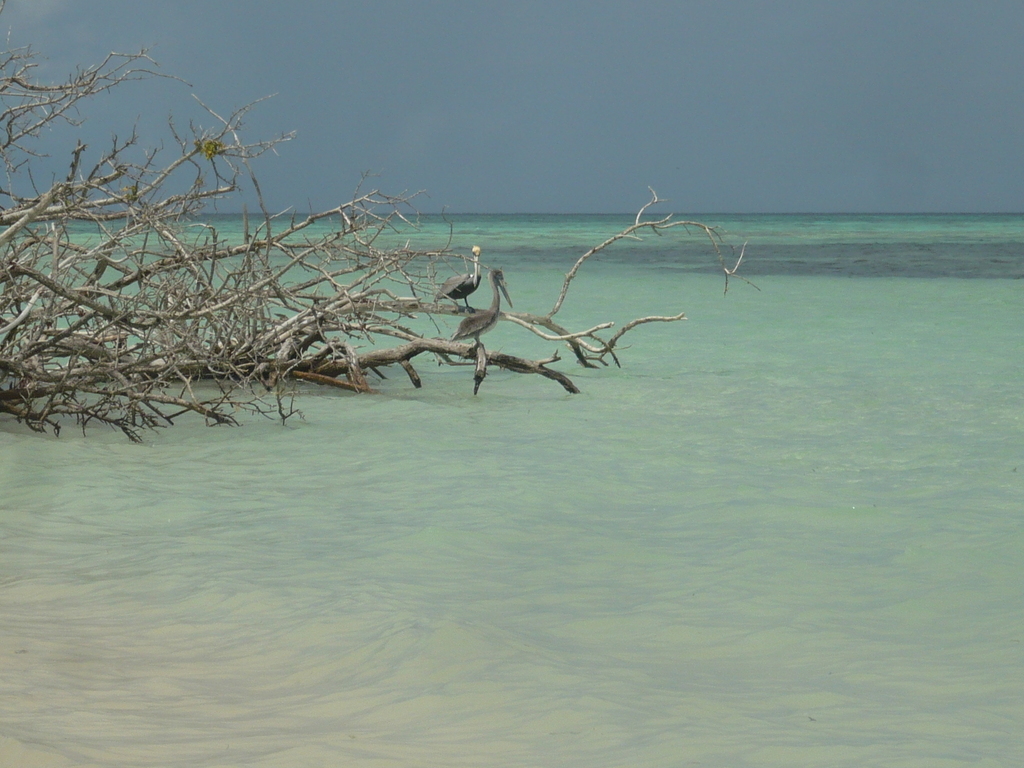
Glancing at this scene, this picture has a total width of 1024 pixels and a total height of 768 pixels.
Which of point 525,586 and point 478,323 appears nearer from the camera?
point 525,586

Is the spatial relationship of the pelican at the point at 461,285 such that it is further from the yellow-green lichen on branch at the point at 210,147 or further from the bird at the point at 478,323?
the yellow-green lichen on branch at the point at 210,147

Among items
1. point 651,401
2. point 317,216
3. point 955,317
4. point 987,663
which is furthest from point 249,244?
point 955,317

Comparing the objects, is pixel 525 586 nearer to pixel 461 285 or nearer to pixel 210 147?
pixel 210 147

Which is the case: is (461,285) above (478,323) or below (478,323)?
above

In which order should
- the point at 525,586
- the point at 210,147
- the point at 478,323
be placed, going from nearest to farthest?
the point at 525,586 < the point at 210,147 < the point at 478,323

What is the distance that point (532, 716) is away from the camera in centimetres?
307

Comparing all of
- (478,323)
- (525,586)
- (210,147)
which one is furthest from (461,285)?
(525,586)

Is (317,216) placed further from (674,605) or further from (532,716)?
(532,716)

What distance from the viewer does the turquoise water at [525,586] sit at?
9.65ft

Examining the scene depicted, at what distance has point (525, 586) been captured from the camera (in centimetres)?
432

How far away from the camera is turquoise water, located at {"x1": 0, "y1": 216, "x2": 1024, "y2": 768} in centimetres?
294

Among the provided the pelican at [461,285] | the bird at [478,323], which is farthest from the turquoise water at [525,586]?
the pelican at [461,285]

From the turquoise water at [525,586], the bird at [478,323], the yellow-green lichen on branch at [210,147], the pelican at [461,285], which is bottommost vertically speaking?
the turquoise water at [525,586]

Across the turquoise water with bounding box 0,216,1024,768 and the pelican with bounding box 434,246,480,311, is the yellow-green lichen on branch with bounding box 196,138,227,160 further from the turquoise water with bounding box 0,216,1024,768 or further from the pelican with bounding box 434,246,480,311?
the pelican with bounding box 434,246,480,311
